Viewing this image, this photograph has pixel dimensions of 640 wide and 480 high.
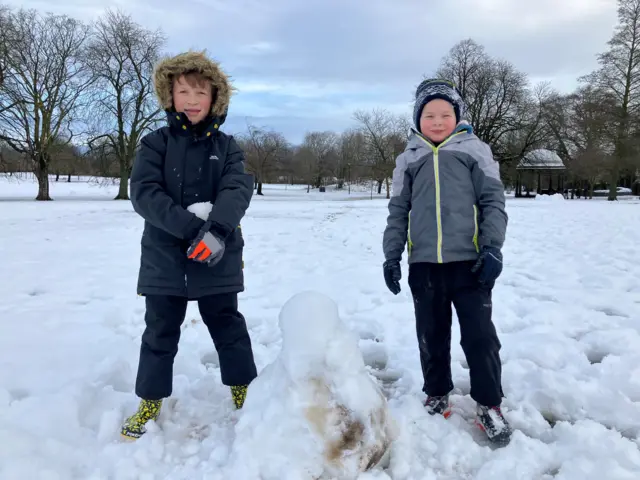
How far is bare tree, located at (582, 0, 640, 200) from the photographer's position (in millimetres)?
27031

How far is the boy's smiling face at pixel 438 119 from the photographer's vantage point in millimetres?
2385

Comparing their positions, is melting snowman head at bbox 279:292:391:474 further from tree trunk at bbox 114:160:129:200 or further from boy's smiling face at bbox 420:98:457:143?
tree trunk at bbox 114:160:129:200

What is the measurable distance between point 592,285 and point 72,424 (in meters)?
5.19

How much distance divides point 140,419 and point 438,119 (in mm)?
2206

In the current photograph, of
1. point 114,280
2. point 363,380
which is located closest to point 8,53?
point 114,280

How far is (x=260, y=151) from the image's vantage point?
47.0 metres

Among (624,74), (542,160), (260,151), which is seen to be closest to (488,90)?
(624,74)

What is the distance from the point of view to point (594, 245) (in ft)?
25.3

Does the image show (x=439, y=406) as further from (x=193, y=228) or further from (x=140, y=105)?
(x=140, y=105)

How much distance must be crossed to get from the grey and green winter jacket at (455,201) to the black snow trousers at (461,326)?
98mm

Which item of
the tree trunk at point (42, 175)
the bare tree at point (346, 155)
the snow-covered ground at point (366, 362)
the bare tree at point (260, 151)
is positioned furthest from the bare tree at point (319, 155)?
the snow-covered ground at point (366, 362)

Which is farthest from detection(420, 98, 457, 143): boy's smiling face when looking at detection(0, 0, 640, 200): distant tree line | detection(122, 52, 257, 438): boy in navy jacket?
detection(0, 0, 640, 200): distant tree line

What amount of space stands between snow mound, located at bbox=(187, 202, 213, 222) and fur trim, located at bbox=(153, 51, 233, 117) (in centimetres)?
50

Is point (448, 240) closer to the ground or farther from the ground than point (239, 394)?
farther from the ground
